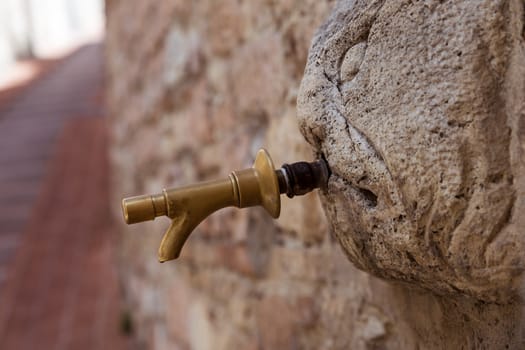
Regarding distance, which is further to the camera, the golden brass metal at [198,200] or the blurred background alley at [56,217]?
the blurred background alley at [56,217]

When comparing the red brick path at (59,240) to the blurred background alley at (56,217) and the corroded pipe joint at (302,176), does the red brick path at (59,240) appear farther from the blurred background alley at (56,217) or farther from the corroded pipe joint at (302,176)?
the corroded pipe joint at (302,176)

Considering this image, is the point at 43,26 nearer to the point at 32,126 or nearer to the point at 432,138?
the point at 32,126

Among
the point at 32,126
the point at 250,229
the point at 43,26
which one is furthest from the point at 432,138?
the point at 43,26

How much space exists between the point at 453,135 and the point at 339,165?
0.12 meters

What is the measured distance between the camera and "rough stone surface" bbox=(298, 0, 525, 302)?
44 cm

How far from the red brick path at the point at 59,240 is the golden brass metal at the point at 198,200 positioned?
2585 millimetres

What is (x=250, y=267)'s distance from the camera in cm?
120

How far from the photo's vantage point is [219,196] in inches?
23.0

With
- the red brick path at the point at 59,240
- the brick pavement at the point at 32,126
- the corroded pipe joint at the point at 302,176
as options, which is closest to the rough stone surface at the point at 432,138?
the corroded pipe joint at the point at 302,176

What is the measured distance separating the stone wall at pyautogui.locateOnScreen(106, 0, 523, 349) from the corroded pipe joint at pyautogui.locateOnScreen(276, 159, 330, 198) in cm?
14

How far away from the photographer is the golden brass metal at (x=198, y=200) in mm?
564

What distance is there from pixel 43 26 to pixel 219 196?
1151 centimetres

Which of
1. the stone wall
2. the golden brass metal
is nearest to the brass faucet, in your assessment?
the golden brass metal

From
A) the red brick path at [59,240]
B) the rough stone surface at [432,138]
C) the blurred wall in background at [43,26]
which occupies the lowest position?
the rough stone surface at [432,138]
